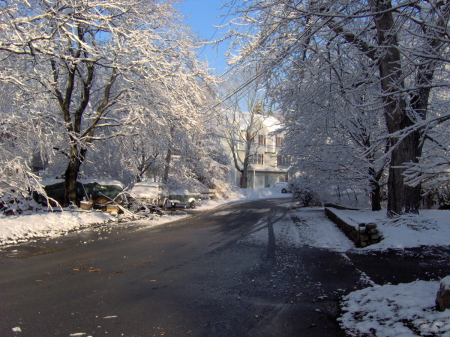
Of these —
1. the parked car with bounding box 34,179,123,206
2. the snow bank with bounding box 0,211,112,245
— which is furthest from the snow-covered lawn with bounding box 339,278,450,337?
the parked car with bounding box 34,179,123,206

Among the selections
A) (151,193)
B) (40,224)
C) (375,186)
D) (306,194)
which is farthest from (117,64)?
(306,194)

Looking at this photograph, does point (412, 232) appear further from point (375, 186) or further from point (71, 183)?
point (71, 183)

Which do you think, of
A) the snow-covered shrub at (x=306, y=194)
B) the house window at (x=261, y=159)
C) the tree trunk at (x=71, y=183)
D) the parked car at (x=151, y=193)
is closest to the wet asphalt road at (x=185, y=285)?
the tree trunk at (x=71, y=183)

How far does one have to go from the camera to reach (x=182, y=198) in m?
25.7

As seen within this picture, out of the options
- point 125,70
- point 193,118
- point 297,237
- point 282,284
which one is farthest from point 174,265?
point 193,118

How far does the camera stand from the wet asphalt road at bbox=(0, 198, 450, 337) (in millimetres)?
4555

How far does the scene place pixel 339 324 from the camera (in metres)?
4.57

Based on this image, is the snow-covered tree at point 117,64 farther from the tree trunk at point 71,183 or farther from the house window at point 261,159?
the house window at point 261,159

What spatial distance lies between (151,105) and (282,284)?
11.2 m

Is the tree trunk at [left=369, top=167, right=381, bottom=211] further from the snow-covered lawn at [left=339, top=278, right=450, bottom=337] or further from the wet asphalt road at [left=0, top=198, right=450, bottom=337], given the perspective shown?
the snow-covered lawn at [left=339, top=278, right=450, bottom=337]

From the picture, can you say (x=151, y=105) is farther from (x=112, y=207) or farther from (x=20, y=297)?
(x=20, y=297)

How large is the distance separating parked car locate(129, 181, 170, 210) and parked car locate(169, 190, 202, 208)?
2381 millimetres

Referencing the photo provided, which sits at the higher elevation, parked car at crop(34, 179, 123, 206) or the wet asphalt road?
parked car at crop(34, 179, 123, 206)

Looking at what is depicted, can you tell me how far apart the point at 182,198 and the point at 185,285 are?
770 inches
